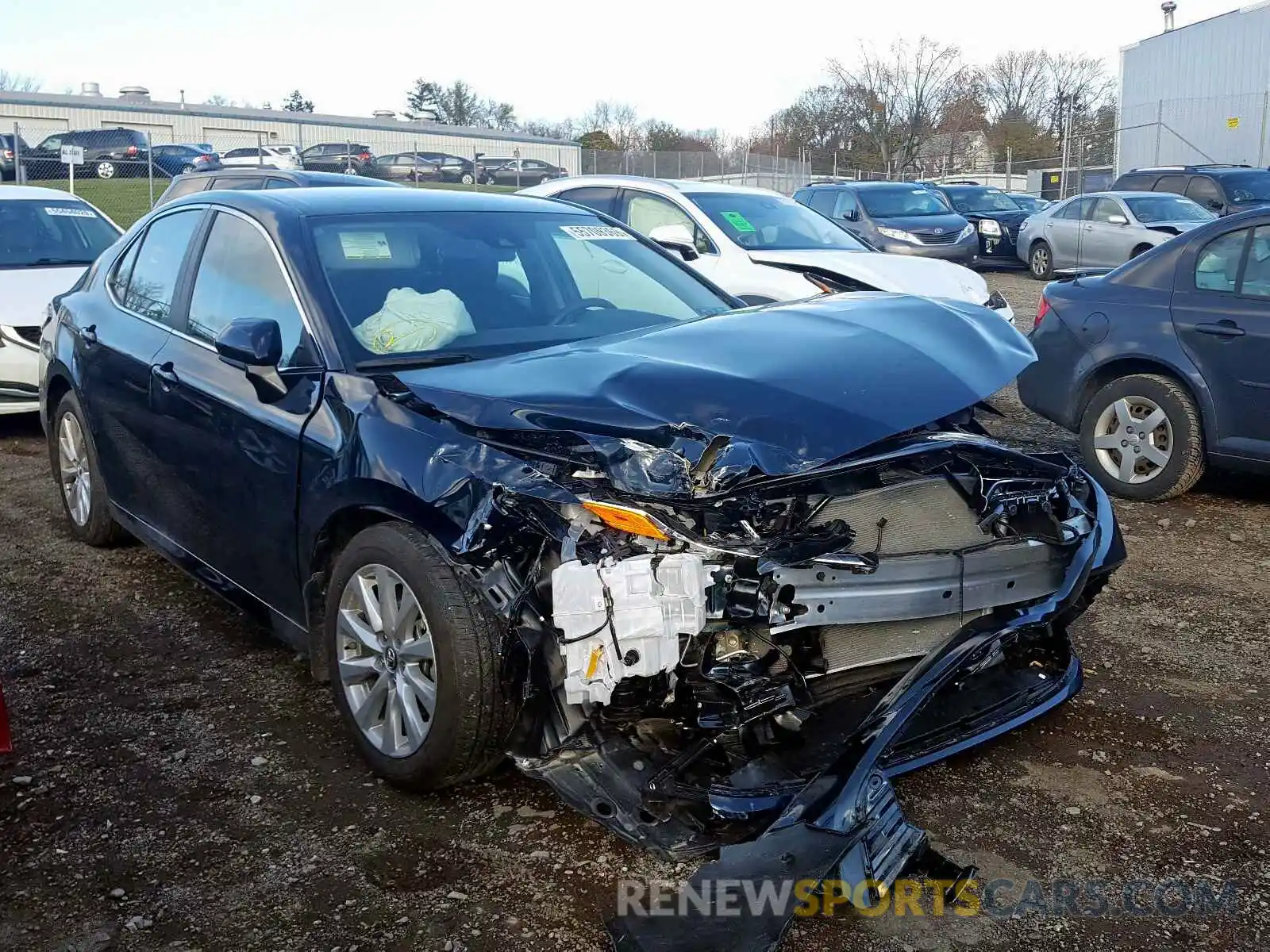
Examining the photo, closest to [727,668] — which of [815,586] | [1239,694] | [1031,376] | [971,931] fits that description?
[815,586]

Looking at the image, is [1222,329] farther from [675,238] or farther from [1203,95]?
[1203,95]

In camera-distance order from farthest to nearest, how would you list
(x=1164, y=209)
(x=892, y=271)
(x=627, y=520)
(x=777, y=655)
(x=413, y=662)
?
(x=1164, y=209) → (x=892, y=271) → (x=413, y=662) → (x=777, y=655) → (x=627, y=520)

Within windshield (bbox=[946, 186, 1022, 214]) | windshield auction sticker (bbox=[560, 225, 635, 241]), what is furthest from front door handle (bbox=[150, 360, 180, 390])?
windshield (bbox=[946, 186, 1022, 214])

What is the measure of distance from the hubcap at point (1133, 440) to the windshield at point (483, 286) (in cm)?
303

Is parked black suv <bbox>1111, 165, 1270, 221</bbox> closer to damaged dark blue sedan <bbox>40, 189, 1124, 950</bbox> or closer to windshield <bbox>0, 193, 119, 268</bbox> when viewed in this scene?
windshield <bbox>0, 193, 119, 268</bbox>

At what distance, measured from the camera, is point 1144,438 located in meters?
6.59

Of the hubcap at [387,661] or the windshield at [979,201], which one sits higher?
the windshield at [979,201]

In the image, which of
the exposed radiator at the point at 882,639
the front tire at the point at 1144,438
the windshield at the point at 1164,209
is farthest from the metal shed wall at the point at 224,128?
the exposed radiator at the point at 882,639

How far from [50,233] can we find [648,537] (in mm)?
8568

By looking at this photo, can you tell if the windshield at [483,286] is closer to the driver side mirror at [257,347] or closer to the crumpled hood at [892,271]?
the driver side mirror at [257,347]

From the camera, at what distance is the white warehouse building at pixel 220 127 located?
38188mm

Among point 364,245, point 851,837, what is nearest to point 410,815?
point 851,837

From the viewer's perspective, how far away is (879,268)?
9688 millimetres

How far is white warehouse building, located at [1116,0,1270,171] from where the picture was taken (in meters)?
28.2
